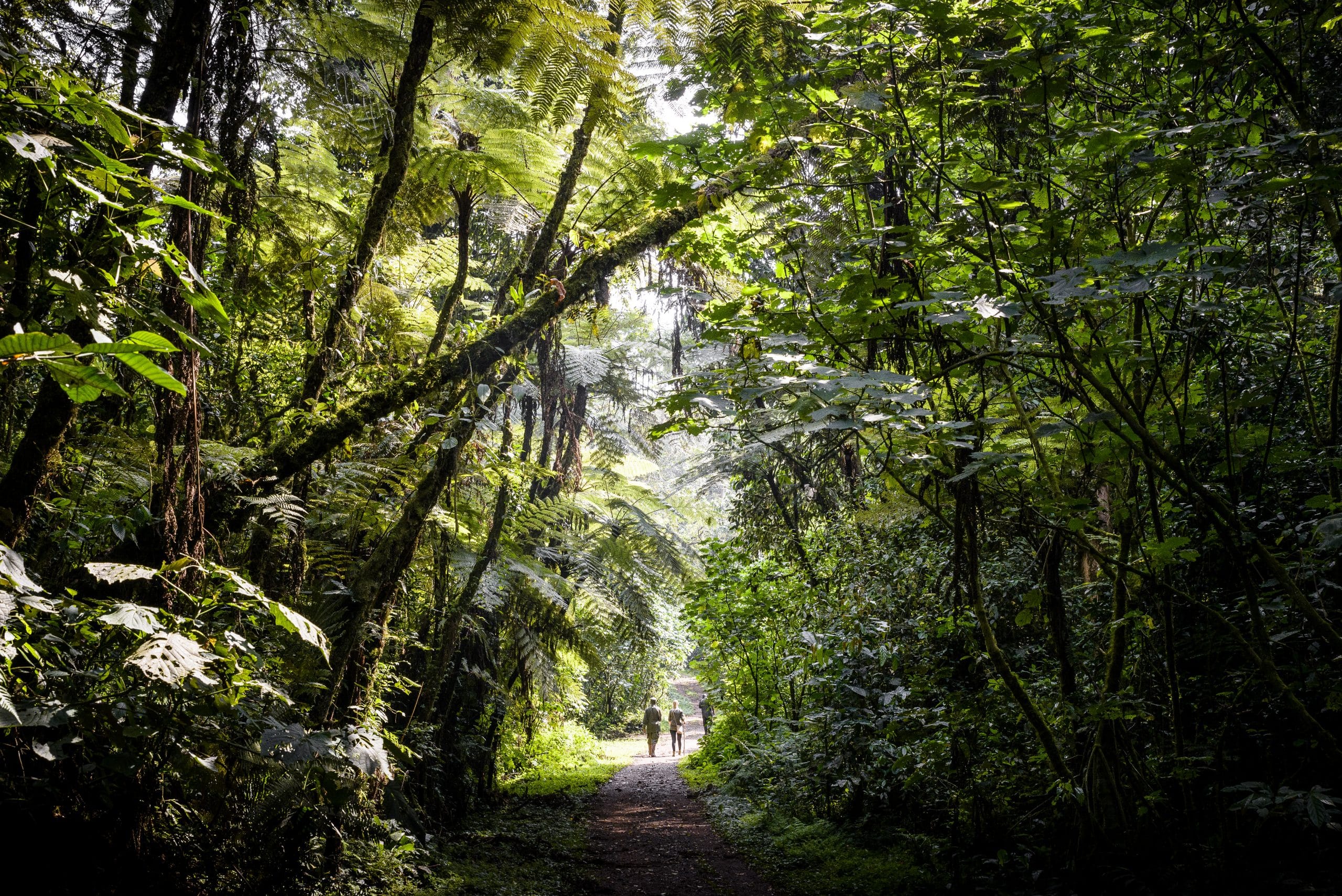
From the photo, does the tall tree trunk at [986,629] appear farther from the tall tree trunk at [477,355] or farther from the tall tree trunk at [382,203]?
the tall tree trunk at [382,203]

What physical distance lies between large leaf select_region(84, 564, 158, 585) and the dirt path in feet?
14.1

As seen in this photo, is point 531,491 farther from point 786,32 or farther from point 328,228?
point 786,32

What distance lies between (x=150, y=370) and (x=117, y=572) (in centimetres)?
132

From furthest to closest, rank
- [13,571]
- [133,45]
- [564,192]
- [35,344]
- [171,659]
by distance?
[564,192] → [133,45] → [171,659] → [13,571] → [35,344]

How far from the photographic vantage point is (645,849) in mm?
6855

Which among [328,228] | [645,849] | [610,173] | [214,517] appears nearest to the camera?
[214,517]

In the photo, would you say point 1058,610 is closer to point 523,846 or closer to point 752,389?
point 752,389

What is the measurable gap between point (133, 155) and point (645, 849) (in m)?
6.88

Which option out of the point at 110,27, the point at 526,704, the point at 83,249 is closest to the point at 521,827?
the point at 526,704

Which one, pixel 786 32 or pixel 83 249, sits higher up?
pixel 786 32

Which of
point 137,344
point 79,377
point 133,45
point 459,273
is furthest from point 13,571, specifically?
point 459,273

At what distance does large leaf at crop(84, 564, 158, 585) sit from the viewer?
239 cm

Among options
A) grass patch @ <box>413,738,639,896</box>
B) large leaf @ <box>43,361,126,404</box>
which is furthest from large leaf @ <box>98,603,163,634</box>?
grass patch @ <box>413,738,639,896</box>

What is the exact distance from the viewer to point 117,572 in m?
2.45
